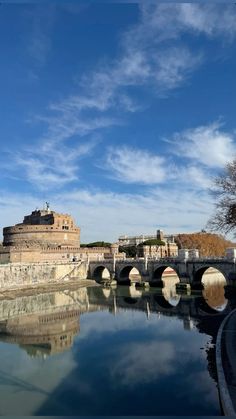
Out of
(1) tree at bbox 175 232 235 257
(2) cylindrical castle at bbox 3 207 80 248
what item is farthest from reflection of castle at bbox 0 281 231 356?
(1) tree at bbox 175 232 235 257

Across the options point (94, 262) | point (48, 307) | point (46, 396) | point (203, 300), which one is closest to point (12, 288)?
point (48, 307)

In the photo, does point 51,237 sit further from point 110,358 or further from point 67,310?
point 110,358

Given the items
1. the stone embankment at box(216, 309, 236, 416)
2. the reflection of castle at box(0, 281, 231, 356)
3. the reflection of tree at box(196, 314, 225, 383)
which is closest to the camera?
the stone embankment at box(216, 309, 236, 416)

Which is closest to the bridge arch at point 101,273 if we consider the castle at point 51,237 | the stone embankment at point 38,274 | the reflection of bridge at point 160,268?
the reflection of bridge at point 160,268

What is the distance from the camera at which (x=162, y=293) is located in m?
35.7

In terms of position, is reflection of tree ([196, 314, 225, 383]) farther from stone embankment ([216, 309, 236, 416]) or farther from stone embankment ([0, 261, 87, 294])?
stone embankment ([0, 261, 87, 294])

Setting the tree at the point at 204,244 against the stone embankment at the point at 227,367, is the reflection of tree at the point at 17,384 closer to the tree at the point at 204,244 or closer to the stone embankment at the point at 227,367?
the stone embankment at the point at 227,367

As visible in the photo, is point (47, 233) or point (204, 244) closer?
point (47, 233)

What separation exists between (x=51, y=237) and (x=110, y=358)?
4366 cm

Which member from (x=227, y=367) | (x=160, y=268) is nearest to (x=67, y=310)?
(x=160, y=268)

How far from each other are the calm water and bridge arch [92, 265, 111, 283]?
1891 centimetres

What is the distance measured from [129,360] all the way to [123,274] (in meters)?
31.5

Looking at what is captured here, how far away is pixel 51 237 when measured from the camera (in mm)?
57562

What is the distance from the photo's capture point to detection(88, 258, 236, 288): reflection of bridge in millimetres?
33219
